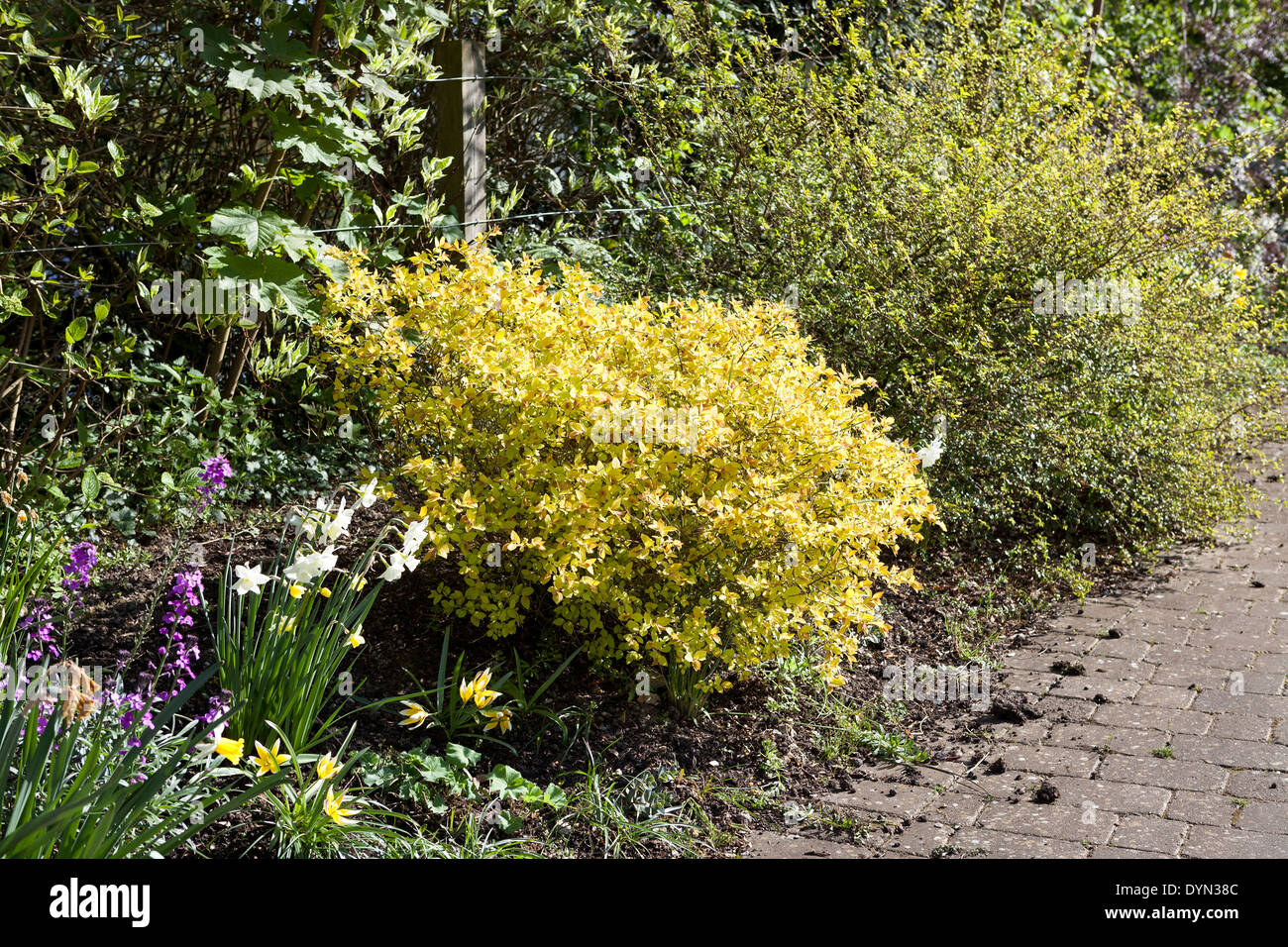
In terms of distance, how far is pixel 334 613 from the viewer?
323 centimetres

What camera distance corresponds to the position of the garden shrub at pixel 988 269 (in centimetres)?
523

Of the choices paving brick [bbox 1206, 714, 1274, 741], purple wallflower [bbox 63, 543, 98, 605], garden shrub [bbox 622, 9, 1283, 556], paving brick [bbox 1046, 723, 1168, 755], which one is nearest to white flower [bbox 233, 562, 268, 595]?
purple wallflower [bbox 63, 543, 98, 605]

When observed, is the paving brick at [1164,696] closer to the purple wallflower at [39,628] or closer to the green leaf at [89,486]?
the purple wallflower at [39,628]

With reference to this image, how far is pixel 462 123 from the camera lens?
16.7 feet

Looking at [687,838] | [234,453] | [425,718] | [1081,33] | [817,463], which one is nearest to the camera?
[687,838]

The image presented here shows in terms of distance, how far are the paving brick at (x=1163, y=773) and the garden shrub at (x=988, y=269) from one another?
1491 mm

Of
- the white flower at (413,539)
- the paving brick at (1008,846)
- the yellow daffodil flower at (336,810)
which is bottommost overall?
the paving brick at (1008,846)

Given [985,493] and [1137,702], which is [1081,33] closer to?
[985,493]

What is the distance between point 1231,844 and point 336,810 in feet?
7.60

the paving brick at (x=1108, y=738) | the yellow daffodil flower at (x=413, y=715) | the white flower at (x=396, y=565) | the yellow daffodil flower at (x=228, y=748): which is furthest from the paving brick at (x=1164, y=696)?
the yellow daffodil flower at (x=228, y=748)

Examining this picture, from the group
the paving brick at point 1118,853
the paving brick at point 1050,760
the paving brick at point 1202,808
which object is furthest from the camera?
the paving brick at point 1050,760

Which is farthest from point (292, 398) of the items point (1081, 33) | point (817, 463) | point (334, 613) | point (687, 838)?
point (1081, 33)

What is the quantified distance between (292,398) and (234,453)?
538 mm
